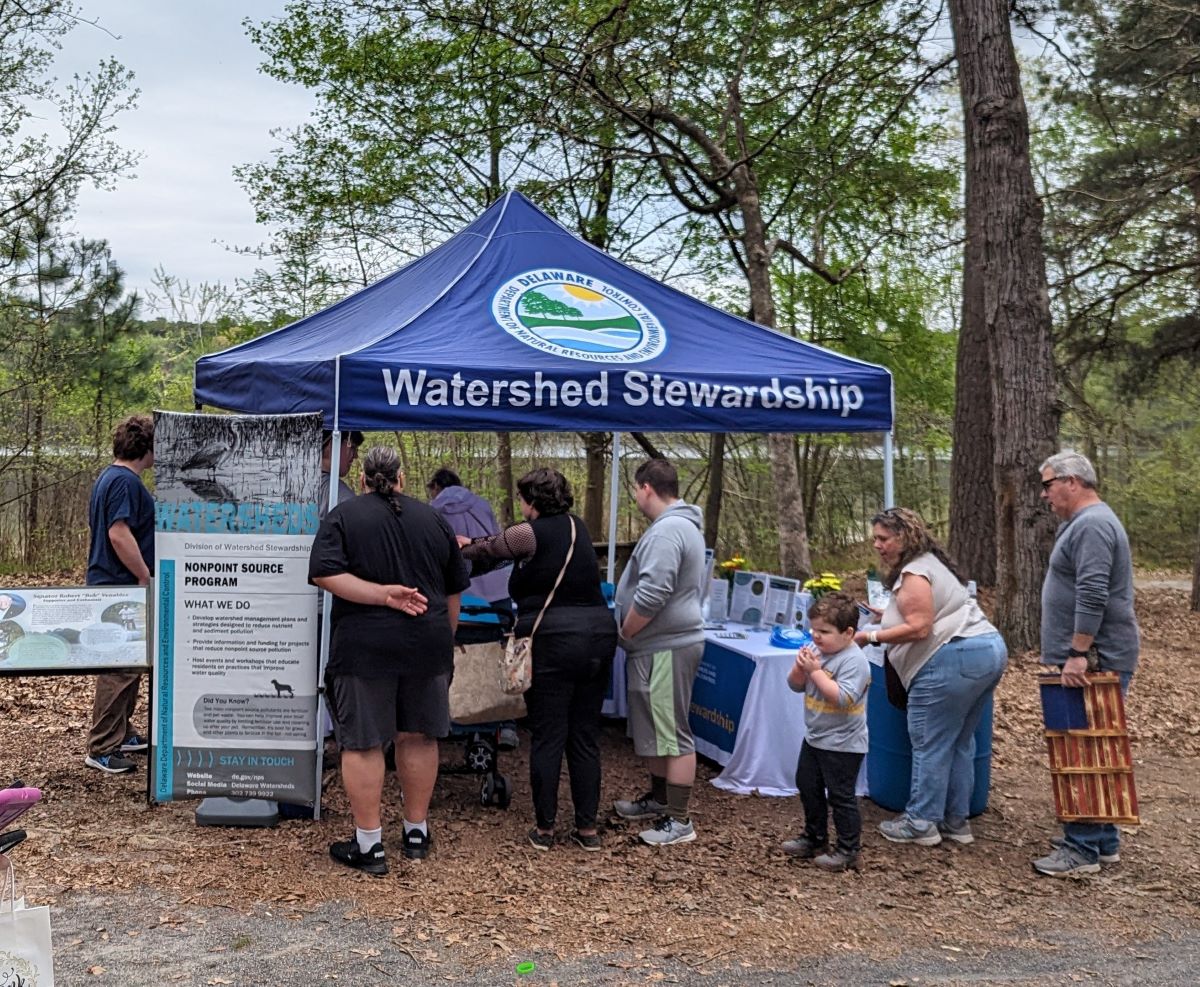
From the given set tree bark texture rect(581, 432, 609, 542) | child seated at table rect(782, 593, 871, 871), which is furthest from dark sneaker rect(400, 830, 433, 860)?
tree bark texture rect(581, 432, 609, 542)

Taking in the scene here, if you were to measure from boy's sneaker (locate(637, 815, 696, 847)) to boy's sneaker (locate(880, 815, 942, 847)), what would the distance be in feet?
2.79

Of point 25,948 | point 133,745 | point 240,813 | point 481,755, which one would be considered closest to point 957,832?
point 481,755

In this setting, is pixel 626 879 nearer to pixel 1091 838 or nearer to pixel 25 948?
pixel 1091 838

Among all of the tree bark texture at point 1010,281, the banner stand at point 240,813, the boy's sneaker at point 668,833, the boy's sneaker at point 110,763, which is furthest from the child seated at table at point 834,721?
the tree bark texture at point 1010,281

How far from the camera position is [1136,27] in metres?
11.2

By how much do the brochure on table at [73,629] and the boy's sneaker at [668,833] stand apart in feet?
7.39

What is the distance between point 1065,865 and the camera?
4395 millimetres

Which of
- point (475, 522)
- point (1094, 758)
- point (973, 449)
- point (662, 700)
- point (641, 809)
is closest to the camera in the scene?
point (1094, 758)

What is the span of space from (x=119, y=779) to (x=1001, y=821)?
4150 millimetres

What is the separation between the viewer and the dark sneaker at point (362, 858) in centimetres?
418

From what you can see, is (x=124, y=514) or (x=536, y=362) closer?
(x=536, y=362)

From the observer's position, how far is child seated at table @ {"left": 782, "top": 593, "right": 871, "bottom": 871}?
4297mm

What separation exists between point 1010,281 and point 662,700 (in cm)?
508

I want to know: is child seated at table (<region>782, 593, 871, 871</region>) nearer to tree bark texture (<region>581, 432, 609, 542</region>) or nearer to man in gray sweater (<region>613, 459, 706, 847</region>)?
man in gray sweater (<region>613, 459, 706, 847</region>)
